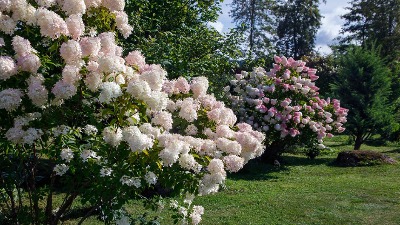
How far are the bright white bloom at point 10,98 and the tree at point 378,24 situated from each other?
3053cm

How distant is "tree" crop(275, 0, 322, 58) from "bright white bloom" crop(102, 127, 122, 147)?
3744 cm

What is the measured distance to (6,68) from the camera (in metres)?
3.15

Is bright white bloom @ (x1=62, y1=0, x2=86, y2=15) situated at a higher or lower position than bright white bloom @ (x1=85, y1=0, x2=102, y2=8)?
lower

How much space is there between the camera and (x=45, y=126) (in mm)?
3453

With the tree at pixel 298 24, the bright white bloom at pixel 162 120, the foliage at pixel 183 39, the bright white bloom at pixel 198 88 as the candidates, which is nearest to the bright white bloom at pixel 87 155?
the bright white bloom at pixel 162 120

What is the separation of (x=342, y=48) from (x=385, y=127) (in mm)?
19900

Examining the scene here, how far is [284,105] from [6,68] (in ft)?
31.2

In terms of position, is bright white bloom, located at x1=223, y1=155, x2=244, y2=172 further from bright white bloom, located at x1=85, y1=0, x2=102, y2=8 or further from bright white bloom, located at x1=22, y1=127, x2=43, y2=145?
bright white bloom, located at x1=85, y1=0, x2=102, y2=8

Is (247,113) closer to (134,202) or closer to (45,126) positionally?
(134,202)

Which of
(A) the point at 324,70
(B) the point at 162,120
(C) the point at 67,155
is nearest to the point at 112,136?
(C) the point at 67,155

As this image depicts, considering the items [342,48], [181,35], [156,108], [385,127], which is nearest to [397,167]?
[385,127]

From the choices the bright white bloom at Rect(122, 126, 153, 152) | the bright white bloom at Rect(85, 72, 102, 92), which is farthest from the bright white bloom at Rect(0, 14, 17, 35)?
the bright white bloom at Rect(122, 126, 153, 152)

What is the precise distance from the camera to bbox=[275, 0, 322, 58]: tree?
3972 cm

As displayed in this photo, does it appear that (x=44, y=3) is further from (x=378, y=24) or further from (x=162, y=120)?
(x=378, y=24)
